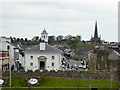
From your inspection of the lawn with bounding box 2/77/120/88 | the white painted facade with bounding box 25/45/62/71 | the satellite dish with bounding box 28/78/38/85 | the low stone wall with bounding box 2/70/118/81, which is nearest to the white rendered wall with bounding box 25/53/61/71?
the white painted facade with bounding box 25/45/62/71


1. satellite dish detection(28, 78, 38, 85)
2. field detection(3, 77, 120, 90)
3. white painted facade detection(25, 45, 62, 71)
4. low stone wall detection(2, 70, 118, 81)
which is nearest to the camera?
field detection(3, 77, 120, 90)

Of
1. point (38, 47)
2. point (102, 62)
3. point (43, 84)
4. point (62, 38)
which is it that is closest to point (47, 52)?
point (38, 47)

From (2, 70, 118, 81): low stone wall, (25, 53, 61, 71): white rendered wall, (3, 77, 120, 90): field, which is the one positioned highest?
(25, 53, 61, 71): white rendered wall

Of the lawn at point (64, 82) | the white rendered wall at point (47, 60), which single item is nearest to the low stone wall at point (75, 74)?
the lawn at point (64, 82)

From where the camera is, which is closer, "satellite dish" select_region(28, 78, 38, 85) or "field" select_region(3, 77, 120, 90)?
"field" select_region(3, 77, 120, 90)

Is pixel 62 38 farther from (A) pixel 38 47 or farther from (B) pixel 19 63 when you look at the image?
(A) pixel 38 47

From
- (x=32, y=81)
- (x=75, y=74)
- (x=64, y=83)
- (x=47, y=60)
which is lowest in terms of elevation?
(x=64, y=83)

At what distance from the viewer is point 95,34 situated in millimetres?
68938

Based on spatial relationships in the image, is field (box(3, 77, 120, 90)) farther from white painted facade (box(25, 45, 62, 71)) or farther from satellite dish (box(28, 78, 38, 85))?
white painted facade (box(25, 45, 62, 71))

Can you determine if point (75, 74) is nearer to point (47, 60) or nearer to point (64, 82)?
point (64, 82)

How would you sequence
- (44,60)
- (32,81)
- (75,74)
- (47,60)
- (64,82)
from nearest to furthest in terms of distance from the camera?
(32,81) < (64,82) < (75,74) < (44,60) < (47,60)

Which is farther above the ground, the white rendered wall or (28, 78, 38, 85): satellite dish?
the white rendered wall

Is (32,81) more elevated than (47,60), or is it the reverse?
(47,60)

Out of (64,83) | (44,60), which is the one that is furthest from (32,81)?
(44,60)
